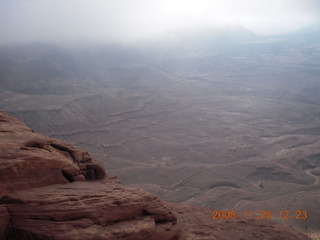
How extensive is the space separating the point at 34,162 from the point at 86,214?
253 centimetres

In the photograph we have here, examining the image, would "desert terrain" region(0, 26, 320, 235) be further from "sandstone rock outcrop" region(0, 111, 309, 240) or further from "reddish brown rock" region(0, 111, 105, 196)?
"reddish brown rock" region(0, 111, 105, 196)

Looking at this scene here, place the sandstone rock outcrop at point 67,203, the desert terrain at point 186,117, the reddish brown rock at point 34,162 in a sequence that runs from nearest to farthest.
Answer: the sandstone rock outcrop at point 67,203 → the reddish brown rock at point 34,162 → the desert terrain at point 186,117

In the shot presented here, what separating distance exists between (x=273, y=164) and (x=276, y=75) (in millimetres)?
89035

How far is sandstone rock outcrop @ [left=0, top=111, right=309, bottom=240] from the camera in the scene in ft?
27.6

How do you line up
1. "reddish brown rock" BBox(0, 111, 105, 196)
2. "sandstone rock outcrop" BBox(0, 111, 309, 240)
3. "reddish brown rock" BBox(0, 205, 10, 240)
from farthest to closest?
"reddish brown rock" BBox(0, 111, 105, 196)
"sandstone rock outcrop" BBox(0, 111, 309, 240)
"reddish brown rock" BBox(0, 205, 10, 240)

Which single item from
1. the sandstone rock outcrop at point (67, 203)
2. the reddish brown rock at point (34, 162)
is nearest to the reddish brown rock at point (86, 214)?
the sandstone rock outcrop at point (67, 203)

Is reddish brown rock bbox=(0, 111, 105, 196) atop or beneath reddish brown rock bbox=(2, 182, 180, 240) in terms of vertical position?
atop

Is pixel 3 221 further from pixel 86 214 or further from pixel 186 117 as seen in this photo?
pixel 186 117

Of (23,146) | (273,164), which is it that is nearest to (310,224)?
(273,164)

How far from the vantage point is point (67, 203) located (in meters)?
9.12

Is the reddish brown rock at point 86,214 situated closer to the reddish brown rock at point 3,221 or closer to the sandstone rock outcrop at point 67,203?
the sandstone rock outcrop at point 67,203

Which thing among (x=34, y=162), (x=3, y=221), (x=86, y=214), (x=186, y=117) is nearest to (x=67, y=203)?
(x=86, y=214)

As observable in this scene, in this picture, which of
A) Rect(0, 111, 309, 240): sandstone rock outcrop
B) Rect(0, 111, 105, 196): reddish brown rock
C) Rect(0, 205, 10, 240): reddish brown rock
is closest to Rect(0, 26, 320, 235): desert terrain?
Rect(0, 111, 309, 240): sandstone rock outcrop

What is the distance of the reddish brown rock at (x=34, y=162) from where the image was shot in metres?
9.41
